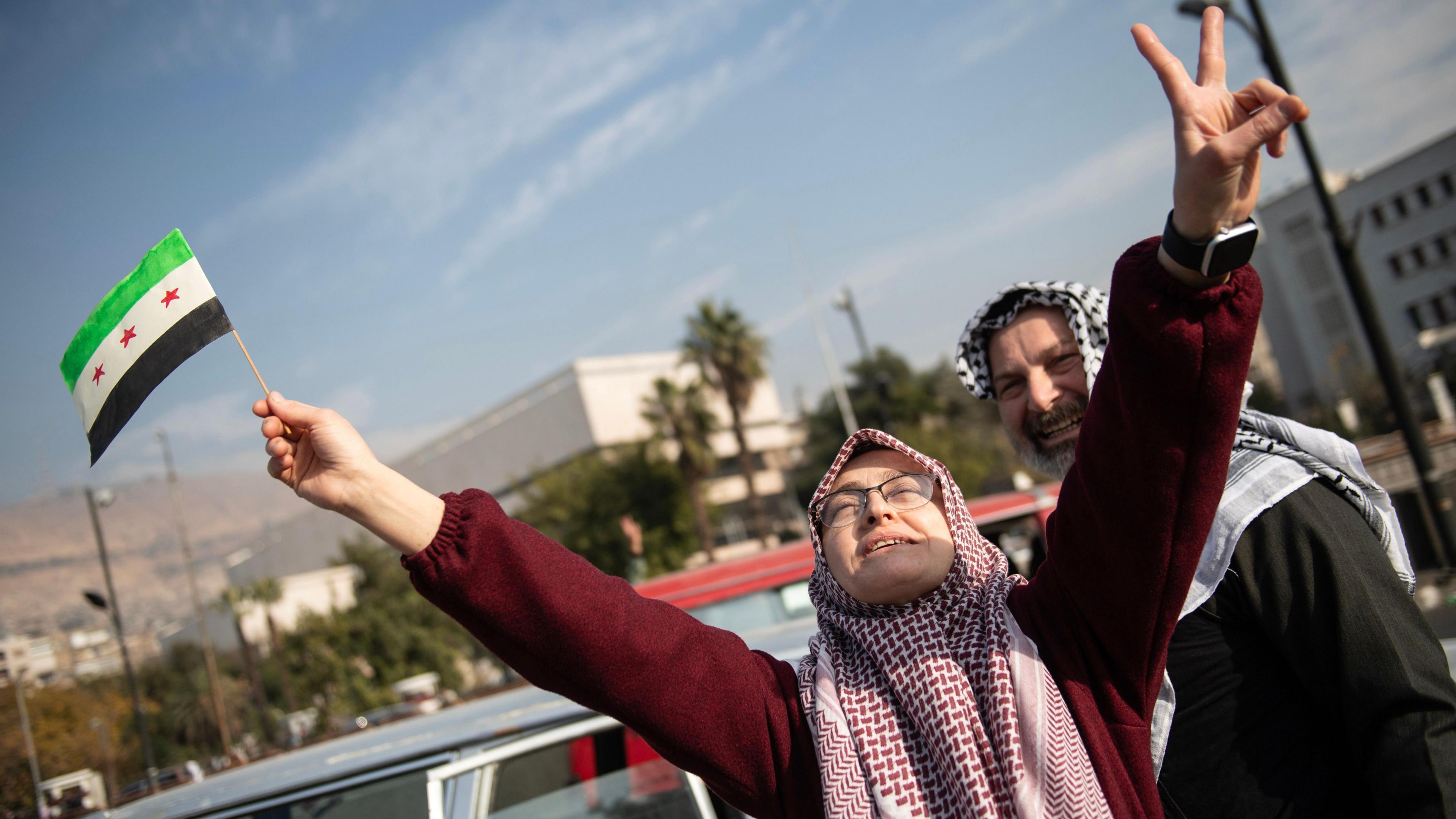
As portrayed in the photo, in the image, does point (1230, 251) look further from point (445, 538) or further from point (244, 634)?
point (244, 634)

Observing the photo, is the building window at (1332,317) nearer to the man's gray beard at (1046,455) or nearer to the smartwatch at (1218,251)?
the man's gray beard at (1046,455)

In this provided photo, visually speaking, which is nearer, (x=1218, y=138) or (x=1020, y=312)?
(x=1218, y=138)

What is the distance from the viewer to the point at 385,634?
43.9 meters

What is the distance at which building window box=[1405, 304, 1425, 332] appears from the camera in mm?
47625

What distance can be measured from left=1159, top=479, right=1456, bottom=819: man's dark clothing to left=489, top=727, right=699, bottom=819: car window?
1.36 meters

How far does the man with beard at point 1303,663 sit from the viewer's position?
1544 mm

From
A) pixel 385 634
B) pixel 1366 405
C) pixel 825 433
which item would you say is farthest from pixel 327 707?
pixel 1366 405

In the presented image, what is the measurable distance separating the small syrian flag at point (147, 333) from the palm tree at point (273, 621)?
51931 mm

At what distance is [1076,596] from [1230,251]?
0.63m

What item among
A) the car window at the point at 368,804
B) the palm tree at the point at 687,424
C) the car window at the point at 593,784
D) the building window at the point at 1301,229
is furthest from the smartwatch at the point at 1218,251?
the building window at the point at 1301,229

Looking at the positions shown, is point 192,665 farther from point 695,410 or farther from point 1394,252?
point 1394,252

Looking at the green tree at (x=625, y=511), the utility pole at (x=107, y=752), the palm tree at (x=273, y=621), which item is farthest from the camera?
the palm tree at (x=273, y=621)

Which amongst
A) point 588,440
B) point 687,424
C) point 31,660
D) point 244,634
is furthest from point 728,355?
point 31,660

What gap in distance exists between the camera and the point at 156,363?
1689 mm
